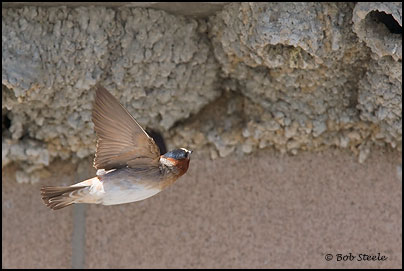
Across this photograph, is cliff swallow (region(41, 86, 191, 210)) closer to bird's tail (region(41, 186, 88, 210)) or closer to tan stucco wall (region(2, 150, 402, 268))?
bird's tail (region(41, 186, 88, 210))

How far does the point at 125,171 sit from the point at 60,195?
0.22 meters

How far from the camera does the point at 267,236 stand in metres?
4.04

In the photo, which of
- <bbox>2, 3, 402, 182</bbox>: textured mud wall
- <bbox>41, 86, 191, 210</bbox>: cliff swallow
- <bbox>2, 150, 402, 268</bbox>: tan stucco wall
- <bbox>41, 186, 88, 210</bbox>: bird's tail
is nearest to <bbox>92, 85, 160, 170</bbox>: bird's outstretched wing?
<bbox>41, 86, 191, 210</bbox>: cliff swallow

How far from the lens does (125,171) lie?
3447 mm

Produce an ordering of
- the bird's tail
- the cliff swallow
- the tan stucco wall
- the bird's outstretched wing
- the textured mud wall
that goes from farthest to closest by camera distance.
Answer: the tan stucco wall, the textured mud wall, the bird's tail, the cliff swallow, the bird's outstretched wing

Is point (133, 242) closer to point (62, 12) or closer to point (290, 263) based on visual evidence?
point (290, 263)

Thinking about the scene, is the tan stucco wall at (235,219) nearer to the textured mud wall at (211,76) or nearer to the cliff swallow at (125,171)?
the textured mud wall at (211,76)

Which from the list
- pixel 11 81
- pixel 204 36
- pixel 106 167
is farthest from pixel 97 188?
pixel 204 36

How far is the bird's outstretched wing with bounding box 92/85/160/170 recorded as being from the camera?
3.24 m

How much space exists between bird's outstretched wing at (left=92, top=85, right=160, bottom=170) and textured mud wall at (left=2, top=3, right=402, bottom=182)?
42cm

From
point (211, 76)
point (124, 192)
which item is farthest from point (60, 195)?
point (211, 76)

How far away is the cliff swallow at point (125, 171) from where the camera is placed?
3.36 m

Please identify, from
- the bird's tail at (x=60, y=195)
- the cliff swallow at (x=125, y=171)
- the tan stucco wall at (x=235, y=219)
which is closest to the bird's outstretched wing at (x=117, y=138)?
the cliff swallow at (x=125, y=171)

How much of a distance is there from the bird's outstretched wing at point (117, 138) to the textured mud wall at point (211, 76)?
419mm
